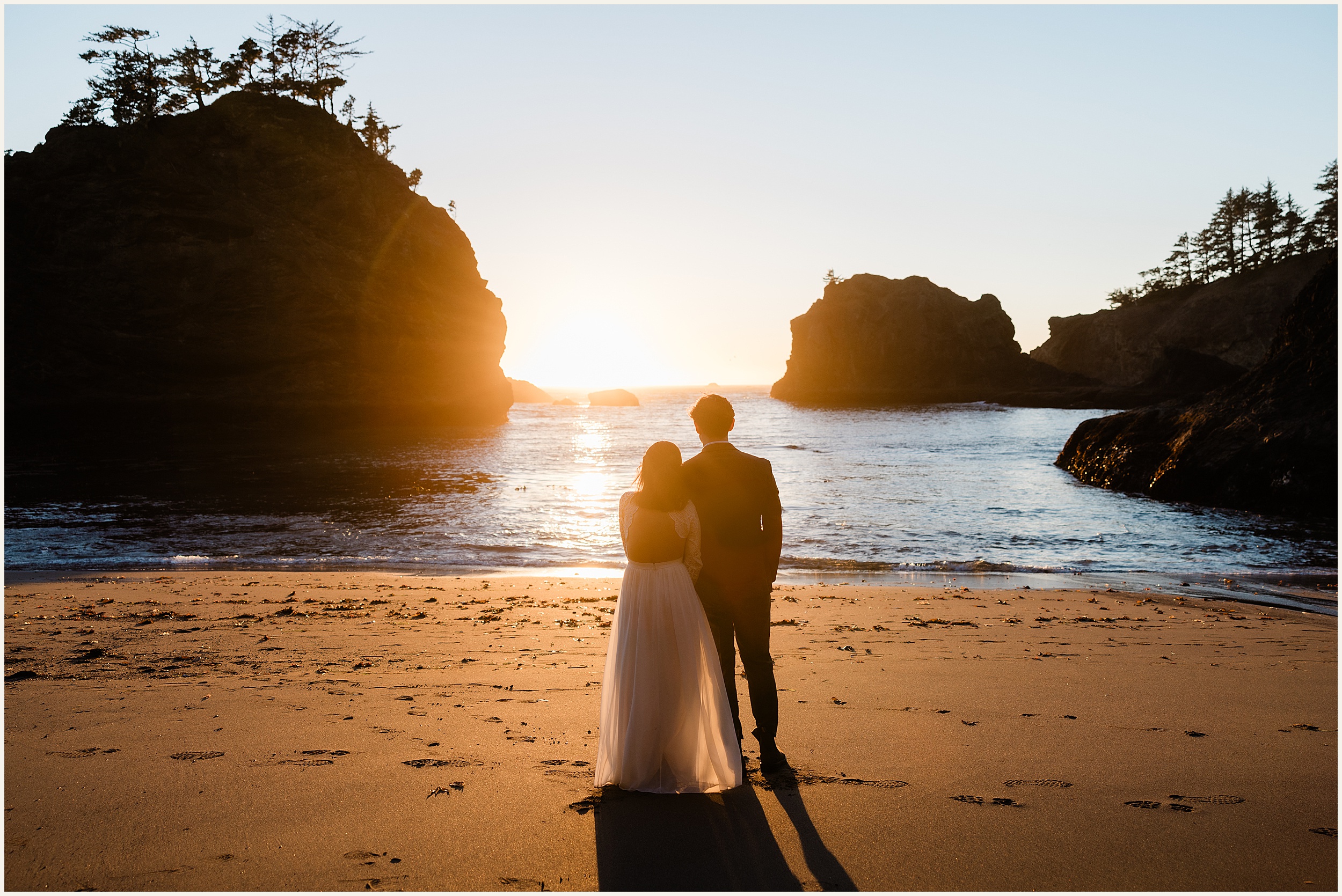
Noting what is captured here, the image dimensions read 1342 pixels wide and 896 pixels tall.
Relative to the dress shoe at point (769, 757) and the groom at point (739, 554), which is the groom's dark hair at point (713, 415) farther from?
the dress shoe at point (769, 757)

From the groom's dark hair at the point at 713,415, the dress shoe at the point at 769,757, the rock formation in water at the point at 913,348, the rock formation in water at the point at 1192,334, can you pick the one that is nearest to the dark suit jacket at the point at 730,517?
the groom's dark hair at the point at 713,415

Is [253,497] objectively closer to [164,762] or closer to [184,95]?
[164,762]

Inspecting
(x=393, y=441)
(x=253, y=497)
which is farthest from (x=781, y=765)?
(x=393, y=441)

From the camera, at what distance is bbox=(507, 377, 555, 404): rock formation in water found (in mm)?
129375

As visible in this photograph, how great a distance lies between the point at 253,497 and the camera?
60.4 feet

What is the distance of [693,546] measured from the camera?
12.7 ft

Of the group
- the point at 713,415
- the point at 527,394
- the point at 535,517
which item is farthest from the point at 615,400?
the point at 713,415

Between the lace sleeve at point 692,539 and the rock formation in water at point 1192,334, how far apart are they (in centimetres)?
7346

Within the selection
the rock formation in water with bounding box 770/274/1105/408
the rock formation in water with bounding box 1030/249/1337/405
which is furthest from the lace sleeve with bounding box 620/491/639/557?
the rock formation in water with bounding box 770/274/1105/408

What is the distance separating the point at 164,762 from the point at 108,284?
47625mm

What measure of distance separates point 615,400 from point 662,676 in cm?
11099

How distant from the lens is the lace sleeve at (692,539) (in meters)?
3.80

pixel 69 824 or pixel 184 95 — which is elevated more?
pixel 184 95

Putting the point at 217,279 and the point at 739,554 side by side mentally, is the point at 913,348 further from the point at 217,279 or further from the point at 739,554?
the point at 739,554
